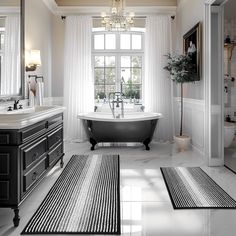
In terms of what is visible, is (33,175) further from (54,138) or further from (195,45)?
(195,45)

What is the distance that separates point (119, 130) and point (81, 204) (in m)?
2.51

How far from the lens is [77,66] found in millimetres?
6176

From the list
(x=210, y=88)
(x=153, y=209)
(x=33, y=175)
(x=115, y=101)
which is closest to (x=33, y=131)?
(x=33, y=175)

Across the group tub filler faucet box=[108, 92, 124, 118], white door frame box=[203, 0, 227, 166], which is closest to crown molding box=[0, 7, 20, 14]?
white door frame box=[203, 0, 227, 166]

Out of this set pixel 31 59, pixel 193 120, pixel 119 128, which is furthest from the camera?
pixel 193 120

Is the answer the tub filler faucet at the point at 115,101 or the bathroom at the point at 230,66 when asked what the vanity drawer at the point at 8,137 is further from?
the bathroom at the point at 230,66

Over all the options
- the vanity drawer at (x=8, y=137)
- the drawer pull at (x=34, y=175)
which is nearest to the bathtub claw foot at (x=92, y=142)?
the drawer pull at (x=34, y=175)

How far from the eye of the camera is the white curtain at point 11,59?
348cm

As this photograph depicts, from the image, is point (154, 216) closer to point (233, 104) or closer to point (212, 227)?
point (212, 227)

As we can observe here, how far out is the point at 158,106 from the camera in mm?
6188

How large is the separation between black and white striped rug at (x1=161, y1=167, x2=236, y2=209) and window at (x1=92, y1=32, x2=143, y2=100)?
9.78 ft

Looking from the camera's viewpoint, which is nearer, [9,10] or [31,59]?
[9,10]

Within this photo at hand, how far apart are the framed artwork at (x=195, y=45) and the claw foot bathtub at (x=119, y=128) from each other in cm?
112

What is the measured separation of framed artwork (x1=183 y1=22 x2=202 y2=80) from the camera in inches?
186
